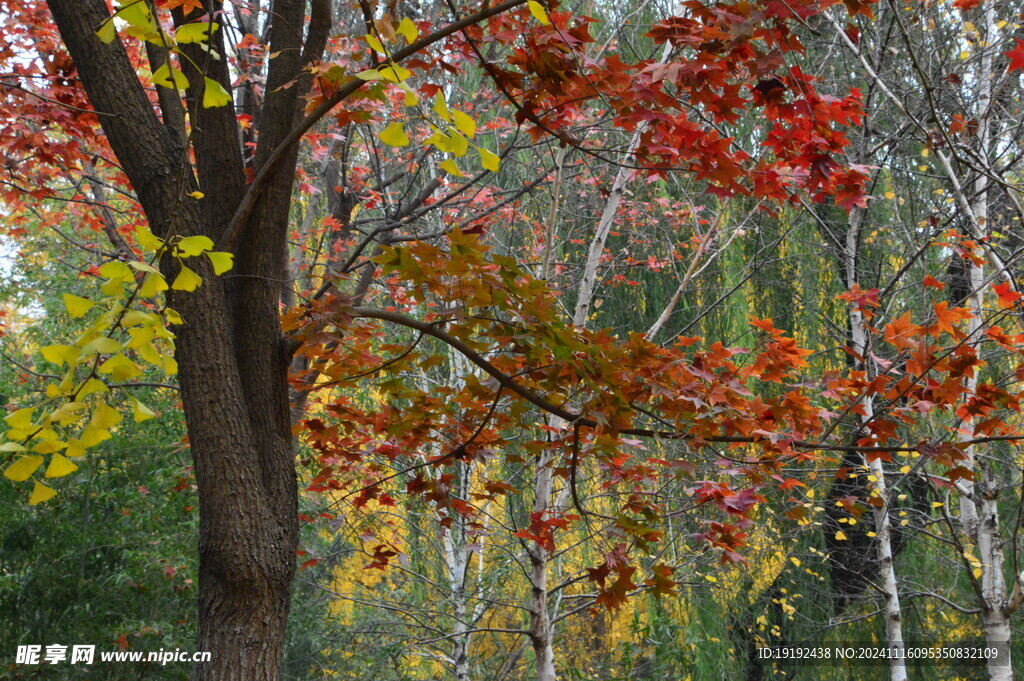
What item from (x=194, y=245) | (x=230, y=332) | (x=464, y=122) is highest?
(x=464, y=122)

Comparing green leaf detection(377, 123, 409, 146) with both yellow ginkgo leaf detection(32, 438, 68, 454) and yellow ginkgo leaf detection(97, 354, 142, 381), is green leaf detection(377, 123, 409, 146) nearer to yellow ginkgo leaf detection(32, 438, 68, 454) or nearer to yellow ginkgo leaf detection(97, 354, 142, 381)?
yellow ginkgo leaf detection(97, 354, 142, 381)

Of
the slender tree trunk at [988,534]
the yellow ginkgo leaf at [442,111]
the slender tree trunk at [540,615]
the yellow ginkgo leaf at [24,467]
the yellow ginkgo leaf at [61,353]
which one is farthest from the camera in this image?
the slender tree trunk at [988,534]

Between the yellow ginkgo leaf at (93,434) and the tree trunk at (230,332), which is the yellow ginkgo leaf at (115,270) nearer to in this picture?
the yellow ginkgo leaf at (93,434)

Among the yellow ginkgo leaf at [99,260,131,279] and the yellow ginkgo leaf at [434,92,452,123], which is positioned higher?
the yellow ginkgo leaf at [434,92,452,123]

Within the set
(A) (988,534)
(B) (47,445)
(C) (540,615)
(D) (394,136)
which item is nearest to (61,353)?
(B) (47,445)

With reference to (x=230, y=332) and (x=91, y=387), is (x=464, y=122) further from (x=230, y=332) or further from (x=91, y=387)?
(x=230, y=332)

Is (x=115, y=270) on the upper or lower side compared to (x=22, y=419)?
upper

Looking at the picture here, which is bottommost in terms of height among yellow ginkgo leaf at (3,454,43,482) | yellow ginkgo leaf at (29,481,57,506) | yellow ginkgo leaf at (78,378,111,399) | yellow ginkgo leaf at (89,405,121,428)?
yellow ginkgo leaf at (29,481,57,506)

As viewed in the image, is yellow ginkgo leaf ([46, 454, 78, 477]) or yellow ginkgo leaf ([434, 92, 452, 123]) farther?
yellow ginkgo leaf ([434, 92, 452, 123])

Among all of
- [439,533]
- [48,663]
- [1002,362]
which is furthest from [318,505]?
[1002,362]

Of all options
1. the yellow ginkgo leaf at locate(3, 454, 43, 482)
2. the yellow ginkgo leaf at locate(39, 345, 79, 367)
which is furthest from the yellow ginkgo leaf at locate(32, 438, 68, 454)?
the yellow ginkgo leaf at locate(39, 345, 79, 367)

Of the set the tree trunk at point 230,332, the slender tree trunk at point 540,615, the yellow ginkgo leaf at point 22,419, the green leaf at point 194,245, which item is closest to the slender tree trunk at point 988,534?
the slender tree trunk at point 540,615

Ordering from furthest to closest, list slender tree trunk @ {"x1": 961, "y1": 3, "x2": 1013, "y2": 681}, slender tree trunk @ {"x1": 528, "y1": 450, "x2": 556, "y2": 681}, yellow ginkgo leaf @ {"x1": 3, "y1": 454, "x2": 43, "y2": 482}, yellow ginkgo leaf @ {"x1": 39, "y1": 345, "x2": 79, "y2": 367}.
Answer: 1. slender tree trunk @ {"x1": 961, "y1": 3, "x2": 1013, "y2": 681}
2. slender tree trunk @ {"x1": 528, "y1": 450, "x2": 556, "y2": 681}
3. yellow ginkgo leaf @ {"x1": 3, "y1": 454, "x2": 43, "y2": 482}
4. yellow ginkgo leaf @ {"x1": 39, "y1": 345, "x2": 79, "y2": 367}

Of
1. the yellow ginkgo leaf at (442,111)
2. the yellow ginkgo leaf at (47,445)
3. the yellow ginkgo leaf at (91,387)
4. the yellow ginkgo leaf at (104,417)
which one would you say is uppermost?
the yellow ginkgo leaf at (442,111)
